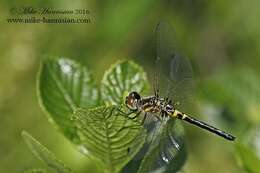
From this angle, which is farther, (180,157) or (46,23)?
(46,23)

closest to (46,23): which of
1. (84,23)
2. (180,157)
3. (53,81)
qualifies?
(84,23)

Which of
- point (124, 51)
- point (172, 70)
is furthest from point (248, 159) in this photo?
point (124, 51)

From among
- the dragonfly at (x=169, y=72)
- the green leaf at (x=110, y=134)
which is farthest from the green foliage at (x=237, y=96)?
the green leaf at (x=110, y=134)

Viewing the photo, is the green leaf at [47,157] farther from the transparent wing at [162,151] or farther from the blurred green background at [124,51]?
the blurred green background at [124,51]

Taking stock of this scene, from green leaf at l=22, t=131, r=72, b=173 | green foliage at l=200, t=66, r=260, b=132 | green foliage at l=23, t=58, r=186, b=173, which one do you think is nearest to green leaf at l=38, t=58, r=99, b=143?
green foliage at l=23, t=58, r=186, b=173

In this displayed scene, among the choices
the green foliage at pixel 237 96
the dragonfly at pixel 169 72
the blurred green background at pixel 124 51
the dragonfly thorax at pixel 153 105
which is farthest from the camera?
the blurred green background at pixel 124 51

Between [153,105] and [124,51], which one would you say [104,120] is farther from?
[124,51]

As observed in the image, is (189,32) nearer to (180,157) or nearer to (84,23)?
(84,23)
